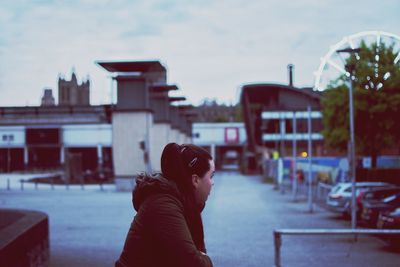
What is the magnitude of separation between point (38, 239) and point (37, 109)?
20952 millimetres

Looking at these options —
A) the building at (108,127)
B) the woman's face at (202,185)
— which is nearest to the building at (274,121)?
the building at (108,127)

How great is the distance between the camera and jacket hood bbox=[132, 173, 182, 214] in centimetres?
305

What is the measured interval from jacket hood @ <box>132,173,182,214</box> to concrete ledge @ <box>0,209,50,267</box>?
18.3 ft

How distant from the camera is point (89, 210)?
31.1 metres

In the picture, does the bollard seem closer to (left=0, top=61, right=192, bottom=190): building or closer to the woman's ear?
the woman's ear

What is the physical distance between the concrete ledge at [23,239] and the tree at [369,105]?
2242 centimetres

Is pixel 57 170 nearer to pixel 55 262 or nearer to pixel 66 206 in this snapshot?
pixel 66 206

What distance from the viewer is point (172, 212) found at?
2955mm

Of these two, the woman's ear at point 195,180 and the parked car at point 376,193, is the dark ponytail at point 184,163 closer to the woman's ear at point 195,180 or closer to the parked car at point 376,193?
the woman's ear at point 195,180

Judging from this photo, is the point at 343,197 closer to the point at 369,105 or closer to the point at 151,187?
the point at 369,105

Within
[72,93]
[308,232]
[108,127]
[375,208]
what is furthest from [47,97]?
[108,127]

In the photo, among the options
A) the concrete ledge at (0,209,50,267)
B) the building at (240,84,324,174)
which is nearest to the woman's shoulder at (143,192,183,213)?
the concrete ledge at (0,209,50,267)

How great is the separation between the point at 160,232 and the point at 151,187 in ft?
0.72

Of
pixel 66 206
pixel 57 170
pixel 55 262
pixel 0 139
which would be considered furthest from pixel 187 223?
pixel 57 170
